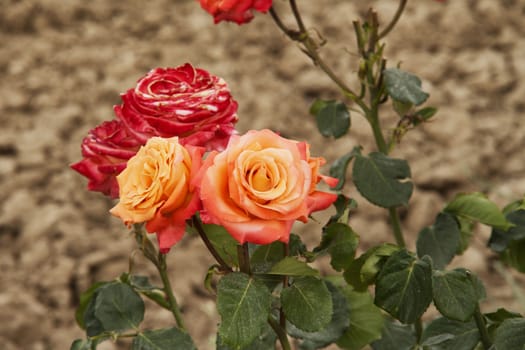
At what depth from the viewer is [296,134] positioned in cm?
221

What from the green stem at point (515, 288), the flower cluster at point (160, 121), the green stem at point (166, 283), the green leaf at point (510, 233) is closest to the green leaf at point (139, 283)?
the green stem at point (166, 283)

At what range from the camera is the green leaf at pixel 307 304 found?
603mm

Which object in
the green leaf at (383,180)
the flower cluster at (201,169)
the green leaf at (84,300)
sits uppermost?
the flower cluster at (201,169)

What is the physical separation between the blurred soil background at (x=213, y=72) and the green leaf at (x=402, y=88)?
3.14 feet

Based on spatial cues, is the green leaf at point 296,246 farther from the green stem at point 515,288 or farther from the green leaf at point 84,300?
the green stem at point 515,288

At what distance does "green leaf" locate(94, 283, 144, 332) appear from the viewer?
0.73 meters

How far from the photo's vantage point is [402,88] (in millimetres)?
804

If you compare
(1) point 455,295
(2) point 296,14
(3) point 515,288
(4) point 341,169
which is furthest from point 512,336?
(3) point 515,288

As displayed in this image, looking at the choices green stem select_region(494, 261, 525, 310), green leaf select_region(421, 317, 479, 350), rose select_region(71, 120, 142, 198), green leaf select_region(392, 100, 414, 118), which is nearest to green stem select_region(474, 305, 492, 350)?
green leaf select_region(421, 317, 479, 350)

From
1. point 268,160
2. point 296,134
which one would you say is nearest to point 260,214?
point 268,160

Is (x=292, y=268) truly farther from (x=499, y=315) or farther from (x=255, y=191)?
(x=499, y=315)

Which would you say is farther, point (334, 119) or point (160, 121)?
point (334, 119)

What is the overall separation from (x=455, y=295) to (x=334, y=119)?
283 millimetres

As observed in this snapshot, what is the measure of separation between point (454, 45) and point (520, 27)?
0.66ft
